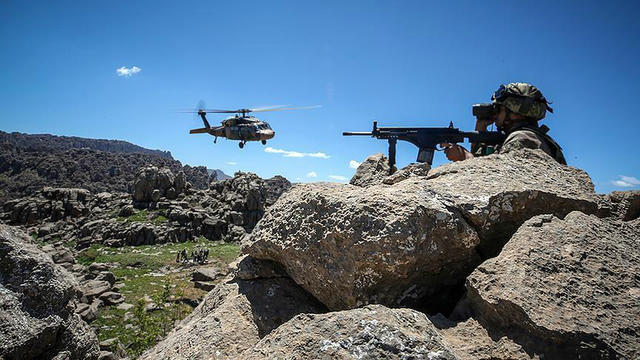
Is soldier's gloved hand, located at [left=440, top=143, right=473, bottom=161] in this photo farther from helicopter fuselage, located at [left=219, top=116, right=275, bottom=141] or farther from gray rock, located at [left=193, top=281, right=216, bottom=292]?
helicopter fuselage, located at [left=219, top=116, right=275, bottom=141]

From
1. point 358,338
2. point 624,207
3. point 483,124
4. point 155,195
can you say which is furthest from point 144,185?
point 624,207

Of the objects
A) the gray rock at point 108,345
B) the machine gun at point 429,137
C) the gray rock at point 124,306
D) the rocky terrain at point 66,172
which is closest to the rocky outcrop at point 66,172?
the rocky terrain at point 66,172

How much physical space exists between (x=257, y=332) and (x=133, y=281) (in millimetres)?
31945

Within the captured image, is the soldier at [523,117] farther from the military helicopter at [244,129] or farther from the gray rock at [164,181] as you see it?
the gray rock at [164,181]

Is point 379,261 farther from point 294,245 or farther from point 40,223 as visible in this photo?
point 40,223

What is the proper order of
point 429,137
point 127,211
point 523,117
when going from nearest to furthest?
point 523,117, point 429,137, point 127,211

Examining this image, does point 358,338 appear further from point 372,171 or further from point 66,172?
point 66,172

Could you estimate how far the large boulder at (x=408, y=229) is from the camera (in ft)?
11.5

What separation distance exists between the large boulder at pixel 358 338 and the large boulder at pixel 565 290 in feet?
2.38

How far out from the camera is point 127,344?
16.9 metres

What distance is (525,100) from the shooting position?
6.40 m

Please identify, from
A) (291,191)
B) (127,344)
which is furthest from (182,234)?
(291,191)

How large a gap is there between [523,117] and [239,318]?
6373 millimetres

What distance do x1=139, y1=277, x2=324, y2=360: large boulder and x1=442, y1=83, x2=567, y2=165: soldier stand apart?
4.35 meters
